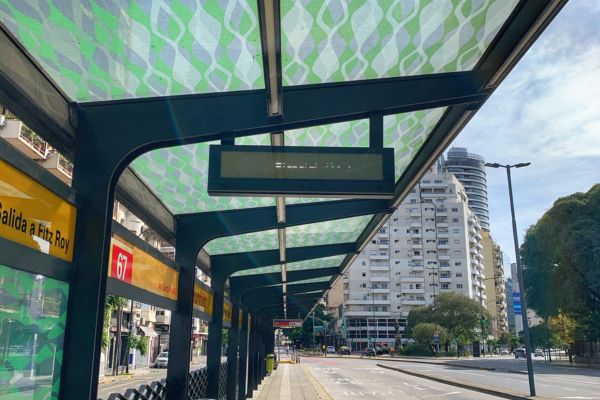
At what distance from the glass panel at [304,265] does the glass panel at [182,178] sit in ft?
26.6

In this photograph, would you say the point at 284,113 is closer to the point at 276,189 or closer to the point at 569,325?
the point at 276,189

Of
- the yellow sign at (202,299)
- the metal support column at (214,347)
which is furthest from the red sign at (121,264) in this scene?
the metal support column at (214,347)

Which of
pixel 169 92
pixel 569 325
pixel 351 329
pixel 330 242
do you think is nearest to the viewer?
pixel 169 92

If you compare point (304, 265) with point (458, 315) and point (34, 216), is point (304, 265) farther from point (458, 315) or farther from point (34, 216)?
point (458, 315)

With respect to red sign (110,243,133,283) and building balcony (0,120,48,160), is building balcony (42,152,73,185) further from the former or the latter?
red sign (110,243,133,283)

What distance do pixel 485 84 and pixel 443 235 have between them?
371 feet

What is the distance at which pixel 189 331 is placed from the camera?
336 inches

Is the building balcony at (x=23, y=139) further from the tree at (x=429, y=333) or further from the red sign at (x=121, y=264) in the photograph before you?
the tree at (x=429, y=333)

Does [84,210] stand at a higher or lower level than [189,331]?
higher

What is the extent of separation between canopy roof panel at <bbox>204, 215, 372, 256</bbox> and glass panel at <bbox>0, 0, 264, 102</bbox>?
22.2 ft

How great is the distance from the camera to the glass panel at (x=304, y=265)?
55.9ft

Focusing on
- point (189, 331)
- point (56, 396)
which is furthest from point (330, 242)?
point (56, 396)

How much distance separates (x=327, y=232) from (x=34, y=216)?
355 inches

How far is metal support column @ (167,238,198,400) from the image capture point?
27.7 feet
